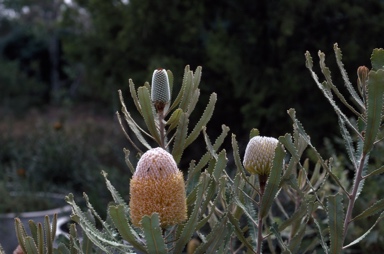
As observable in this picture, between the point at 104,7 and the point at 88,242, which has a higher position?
the point at 104,7

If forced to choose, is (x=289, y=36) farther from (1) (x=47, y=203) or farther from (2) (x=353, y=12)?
(1) (x=47, y=203)

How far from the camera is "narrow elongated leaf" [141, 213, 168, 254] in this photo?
616 millimetres

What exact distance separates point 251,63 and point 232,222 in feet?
13.7

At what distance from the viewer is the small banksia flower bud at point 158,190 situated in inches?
28.9

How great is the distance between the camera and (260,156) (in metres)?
0.83

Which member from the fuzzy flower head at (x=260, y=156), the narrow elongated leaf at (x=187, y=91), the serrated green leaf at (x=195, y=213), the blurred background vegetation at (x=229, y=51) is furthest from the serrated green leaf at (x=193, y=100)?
the blurred background vegetation at (x=229, y=51)

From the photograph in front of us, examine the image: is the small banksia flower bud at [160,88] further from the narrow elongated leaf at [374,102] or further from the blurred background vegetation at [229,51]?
the blurred background vegetation at [229,51]

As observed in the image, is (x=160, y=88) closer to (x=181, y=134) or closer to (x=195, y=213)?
(x=181, y=134)

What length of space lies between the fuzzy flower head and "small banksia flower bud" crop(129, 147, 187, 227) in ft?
0.41

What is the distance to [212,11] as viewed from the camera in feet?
17.4

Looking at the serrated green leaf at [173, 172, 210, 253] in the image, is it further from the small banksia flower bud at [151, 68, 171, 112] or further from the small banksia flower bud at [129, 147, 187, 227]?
the small banksia flower bud at [151, 68, 171, 112]

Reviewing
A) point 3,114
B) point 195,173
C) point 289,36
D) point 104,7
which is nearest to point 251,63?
point 289,36

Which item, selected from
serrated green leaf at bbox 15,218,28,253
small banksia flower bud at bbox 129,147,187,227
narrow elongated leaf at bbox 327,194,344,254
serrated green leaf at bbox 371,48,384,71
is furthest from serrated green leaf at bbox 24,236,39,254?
serrated green leaf at bbox 371,48,384,71

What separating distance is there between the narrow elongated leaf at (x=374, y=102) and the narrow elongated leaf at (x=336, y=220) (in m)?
0.08
